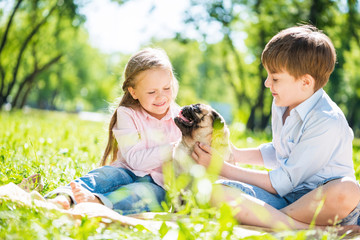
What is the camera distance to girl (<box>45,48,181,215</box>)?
120 inches

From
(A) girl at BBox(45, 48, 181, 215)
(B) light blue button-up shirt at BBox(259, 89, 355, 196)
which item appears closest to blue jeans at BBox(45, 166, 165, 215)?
(A) girl at BBox(45, 48, 181, 215)

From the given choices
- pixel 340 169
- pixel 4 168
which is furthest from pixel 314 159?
pixel 4 168

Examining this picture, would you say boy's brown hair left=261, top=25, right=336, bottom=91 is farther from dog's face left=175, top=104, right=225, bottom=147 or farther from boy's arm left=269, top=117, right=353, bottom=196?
dog's face left=175, top=104, right=225, bottom=147

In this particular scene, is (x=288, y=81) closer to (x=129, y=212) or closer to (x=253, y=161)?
(x=253, y=161)

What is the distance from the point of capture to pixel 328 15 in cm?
1358

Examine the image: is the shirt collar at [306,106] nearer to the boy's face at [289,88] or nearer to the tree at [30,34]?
the boy's face at [289,88]

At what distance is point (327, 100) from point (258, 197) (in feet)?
3.20

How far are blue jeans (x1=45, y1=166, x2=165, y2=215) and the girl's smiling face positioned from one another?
66cm

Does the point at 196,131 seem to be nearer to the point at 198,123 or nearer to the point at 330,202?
the point at 198,123

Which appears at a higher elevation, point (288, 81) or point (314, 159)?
point (288, 81)

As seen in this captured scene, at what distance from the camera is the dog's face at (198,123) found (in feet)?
10.0

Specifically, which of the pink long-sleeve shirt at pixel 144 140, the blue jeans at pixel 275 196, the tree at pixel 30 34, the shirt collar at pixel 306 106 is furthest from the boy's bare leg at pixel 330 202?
the tree at pixel 30 34

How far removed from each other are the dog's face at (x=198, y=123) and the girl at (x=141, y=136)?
31cm

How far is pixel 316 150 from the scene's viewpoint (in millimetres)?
2705
